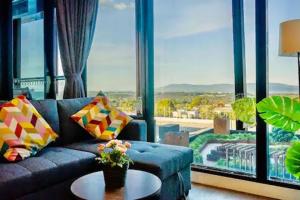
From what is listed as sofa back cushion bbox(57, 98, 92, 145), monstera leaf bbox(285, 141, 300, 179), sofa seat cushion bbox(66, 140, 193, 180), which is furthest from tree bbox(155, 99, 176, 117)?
monstera leaf bbox(285, 141, 300, 179)

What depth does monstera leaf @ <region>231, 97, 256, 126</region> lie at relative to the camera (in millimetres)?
2775

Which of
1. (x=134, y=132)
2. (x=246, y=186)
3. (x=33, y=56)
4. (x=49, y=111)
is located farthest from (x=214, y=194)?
(x=33, y=56)

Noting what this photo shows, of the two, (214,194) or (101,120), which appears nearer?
(214,194)

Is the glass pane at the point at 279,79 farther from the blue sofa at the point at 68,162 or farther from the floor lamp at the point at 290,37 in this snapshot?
the blue sofa at the point at 68,162

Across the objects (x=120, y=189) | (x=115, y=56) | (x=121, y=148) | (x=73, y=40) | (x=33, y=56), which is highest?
(x=73, y=40)

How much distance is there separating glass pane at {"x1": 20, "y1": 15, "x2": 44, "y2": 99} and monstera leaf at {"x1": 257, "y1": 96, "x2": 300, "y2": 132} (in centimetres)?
332

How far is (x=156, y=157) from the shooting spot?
7.59 ft

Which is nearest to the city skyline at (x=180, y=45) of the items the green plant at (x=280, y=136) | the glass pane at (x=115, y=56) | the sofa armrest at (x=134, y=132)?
the glass pane at (x=115, y=56)

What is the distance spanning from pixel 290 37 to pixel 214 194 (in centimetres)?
160

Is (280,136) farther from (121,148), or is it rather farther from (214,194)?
(121,148)

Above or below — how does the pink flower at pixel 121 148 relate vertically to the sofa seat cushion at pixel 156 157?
above

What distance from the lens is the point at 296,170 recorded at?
83.5 inches

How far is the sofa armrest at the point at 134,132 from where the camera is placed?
9.89ft

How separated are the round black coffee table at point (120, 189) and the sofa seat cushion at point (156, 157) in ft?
1.00
